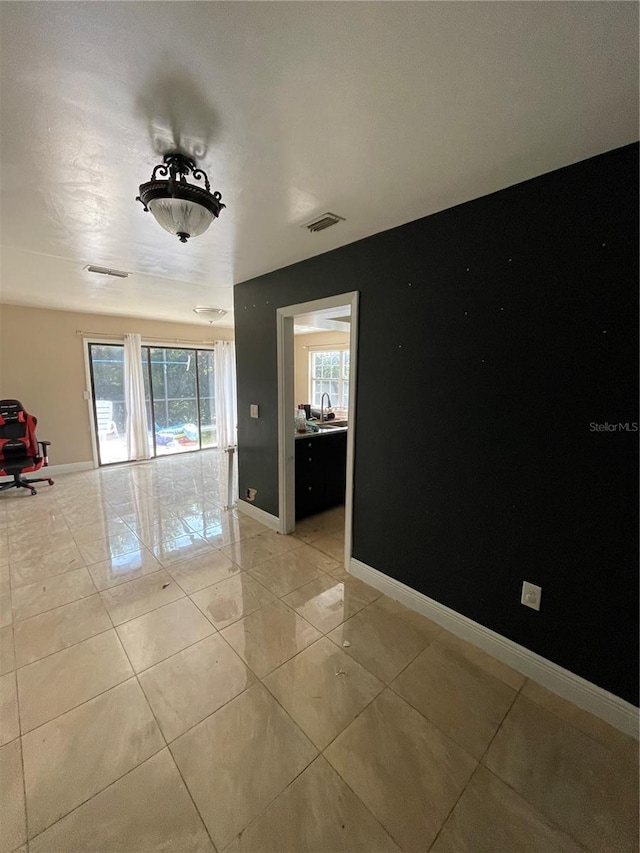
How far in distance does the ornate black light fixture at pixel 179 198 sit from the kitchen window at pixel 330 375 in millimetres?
5299

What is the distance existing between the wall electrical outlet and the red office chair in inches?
210

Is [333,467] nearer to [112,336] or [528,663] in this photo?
[528,663]

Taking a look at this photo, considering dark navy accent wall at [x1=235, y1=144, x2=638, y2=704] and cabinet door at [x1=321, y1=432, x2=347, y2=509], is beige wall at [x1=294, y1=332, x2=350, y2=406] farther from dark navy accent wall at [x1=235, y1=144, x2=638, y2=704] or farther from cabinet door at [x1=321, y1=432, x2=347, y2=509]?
dark navy accent wall at [x1=235, y1=144, x2=638, y2=704]

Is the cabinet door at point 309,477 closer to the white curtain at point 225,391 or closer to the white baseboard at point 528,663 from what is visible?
the white baseboard at point 528,663

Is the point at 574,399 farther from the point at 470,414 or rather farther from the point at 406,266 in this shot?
the point at 406,266

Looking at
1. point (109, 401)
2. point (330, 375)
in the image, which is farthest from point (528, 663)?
point (109, 401)

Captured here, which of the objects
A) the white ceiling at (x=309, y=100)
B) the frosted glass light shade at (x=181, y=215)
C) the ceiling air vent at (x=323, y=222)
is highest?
the ceiling air vent at (x=323, y=222)

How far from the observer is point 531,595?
1698 mm

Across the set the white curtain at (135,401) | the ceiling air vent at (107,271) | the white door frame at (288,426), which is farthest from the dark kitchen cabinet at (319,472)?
the white curtain at (135,401)

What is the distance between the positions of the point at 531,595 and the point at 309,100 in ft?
7.55

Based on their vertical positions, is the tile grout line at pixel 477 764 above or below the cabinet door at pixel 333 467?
below

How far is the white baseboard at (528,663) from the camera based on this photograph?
4.88 ft

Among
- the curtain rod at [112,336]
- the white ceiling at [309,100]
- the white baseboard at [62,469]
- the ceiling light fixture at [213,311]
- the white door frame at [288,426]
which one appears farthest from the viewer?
the curtain rod at [112,336]

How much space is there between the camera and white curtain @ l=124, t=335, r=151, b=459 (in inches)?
222
